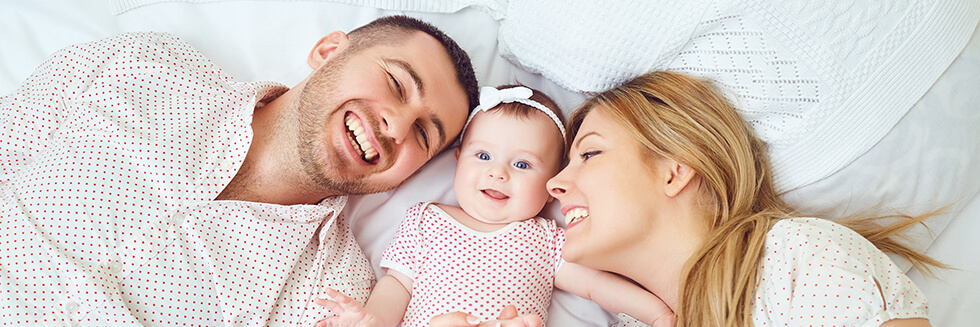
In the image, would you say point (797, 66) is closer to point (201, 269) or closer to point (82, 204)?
point (201, 269)

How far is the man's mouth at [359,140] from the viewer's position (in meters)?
1.89

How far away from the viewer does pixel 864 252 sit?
4.98 ft

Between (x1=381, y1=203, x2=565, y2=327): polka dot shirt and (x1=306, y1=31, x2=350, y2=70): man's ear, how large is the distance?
56 centimetres

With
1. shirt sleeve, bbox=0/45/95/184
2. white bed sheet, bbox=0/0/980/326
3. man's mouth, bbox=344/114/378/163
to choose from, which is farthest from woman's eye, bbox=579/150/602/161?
shirt sleeve, bbox=0/45/95/184

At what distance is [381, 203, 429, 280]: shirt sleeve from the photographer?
6.52 feet

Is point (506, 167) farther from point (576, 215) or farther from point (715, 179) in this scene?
point (715, 179)

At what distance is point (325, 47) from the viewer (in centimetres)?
212

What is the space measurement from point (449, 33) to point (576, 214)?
838 mm

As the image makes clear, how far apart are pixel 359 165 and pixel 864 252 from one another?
1277 millimetres

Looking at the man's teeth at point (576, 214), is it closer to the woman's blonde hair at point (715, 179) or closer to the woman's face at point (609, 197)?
the woman's face at point (609, 197)

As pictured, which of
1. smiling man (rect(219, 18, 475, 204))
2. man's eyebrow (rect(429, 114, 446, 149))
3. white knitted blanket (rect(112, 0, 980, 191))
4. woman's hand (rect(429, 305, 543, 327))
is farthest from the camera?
man's eyebrow (rect(429, 114, 446, 149))

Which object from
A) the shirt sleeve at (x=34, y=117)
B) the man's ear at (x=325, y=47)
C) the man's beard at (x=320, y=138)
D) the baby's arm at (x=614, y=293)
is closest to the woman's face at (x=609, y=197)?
the baby's arm at (x=614, y=293)

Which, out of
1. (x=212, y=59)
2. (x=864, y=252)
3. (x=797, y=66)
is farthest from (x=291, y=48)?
(x=864, y=252)

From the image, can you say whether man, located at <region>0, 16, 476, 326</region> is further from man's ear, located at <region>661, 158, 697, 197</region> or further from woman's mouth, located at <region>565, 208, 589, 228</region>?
man's ear, located at <region>661, 158, 697, 197</region>
